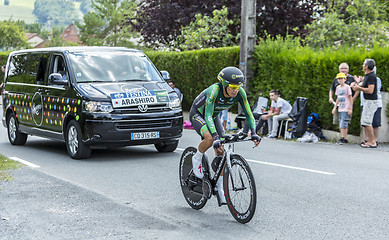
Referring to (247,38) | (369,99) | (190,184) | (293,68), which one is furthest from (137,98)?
(247,38)

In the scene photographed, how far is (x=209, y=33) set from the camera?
90.5ft

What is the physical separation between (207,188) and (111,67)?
5922 mm

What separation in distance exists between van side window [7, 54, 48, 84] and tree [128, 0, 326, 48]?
1647 cm

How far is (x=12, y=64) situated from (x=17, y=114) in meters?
1.44

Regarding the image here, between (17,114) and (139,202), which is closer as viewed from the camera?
(139,202)

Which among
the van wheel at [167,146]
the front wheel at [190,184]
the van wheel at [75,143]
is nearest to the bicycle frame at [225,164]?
the front wheel at [190,184]

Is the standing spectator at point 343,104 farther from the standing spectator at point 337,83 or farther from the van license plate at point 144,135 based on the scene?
the van license plate at point 144,135

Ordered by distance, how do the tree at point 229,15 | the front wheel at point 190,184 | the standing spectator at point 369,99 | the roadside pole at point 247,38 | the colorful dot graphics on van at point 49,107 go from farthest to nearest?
the tree at point 229,15
the roadside pole at point 247,38
the standing spectator at point 369,99
the colorful dot graphics on van at point 49,107
the front wheel at point 190,184

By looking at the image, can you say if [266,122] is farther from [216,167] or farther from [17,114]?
[216,167]

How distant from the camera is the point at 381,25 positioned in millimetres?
23859

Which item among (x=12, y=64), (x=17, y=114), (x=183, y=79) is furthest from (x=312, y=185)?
(x=183, y=79)

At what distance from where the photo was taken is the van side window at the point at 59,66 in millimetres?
12149

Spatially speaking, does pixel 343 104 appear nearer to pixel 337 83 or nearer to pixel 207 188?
pixel 337 83

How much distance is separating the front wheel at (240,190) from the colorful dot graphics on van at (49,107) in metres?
5.54
